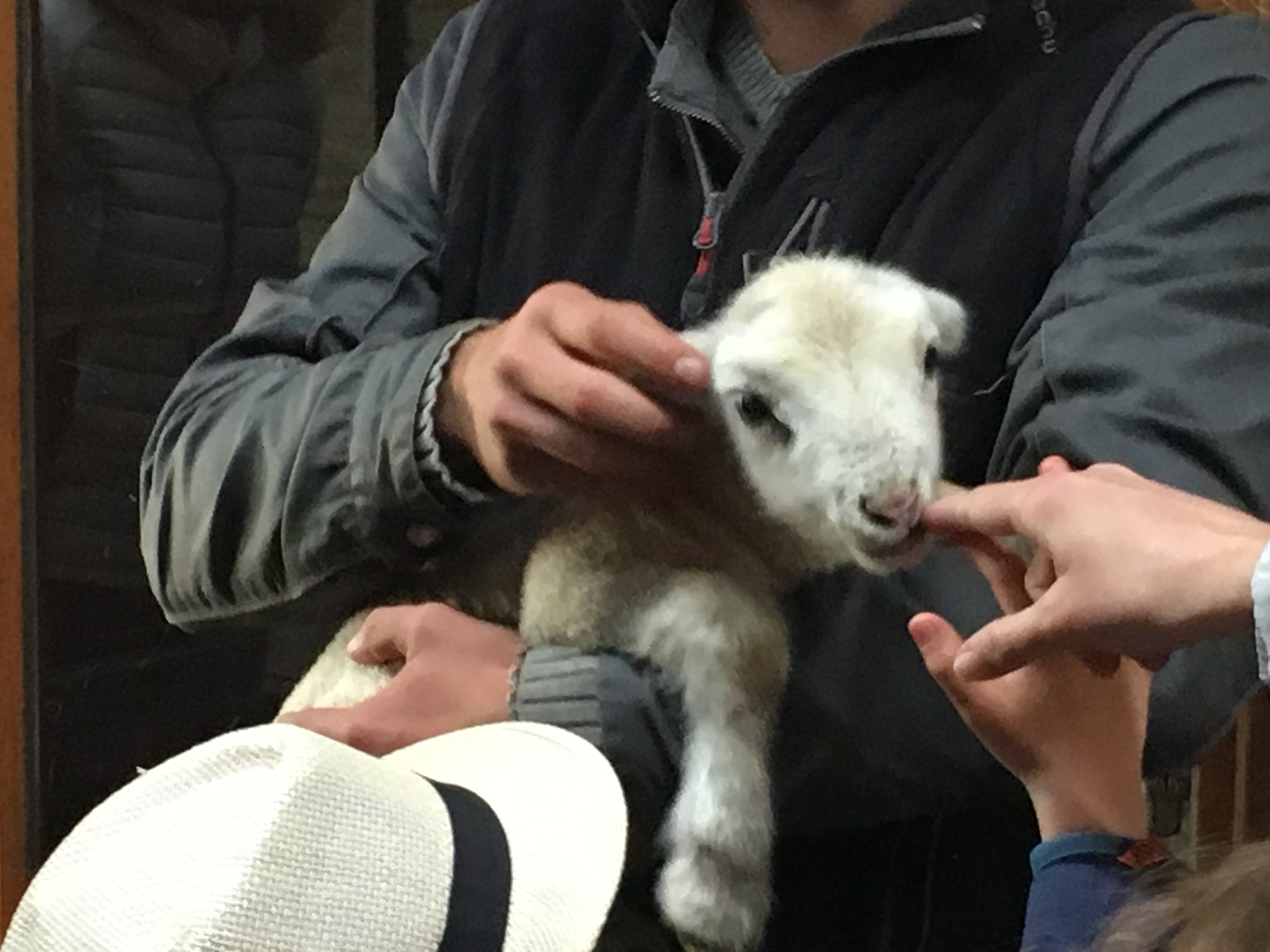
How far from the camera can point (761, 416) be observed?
0.54m

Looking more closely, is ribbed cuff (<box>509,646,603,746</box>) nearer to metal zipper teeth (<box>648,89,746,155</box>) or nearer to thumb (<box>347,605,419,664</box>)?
thumb (<box>347,605,419,664</box>)

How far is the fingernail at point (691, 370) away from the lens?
0.52 m

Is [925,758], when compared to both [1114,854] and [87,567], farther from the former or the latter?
[87,567]

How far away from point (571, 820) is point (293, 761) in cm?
11

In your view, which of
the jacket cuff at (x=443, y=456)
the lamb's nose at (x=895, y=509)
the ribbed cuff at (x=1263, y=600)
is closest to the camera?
the ribbed cuff at (x=1263, y=600)

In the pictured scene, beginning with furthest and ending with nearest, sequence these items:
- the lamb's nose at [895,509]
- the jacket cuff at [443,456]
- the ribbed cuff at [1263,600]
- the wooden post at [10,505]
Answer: the wooden post at [10,505], the jacket cuff at [443,456], the lamb's nose at [895,509], the ribbed cuff at [1263,600]

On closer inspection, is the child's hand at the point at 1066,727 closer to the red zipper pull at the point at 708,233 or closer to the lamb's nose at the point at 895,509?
the lamb's nose at the point at 895,509

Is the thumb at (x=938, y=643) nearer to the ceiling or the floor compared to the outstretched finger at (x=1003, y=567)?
nearer to the floor

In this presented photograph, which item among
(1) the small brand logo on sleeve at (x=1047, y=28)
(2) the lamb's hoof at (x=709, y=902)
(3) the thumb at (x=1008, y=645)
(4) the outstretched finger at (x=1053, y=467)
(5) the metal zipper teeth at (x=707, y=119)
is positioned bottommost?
(2) the lamb's hoof at (x=709, y=902)

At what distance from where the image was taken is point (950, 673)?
540 mm

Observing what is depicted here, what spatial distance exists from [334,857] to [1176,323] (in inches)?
14.5

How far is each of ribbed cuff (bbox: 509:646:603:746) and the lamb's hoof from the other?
0.06 meters

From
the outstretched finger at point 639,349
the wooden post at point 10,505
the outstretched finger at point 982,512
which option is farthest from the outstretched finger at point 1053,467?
the wooden post at point 10,505

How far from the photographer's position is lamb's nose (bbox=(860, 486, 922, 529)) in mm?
496
